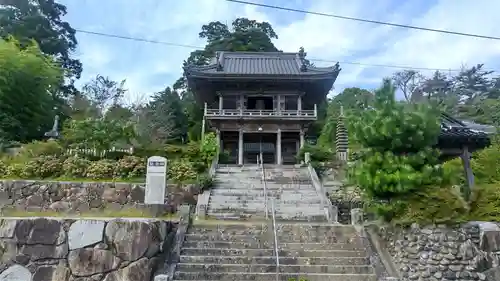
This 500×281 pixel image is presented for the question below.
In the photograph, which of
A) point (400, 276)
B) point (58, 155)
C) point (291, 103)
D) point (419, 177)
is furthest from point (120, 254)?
point (291, 103)

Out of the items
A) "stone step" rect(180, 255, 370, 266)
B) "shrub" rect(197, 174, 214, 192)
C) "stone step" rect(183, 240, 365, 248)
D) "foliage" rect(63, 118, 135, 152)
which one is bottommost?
"stone step" rect(180, 255, 370, 266)

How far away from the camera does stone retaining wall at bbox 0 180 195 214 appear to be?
43.4 ft

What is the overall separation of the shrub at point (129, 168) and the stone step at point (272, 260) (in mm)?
7292

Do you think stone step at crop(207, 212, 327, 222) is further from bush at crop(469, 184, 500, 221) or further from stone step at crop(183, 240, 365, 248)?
bush at crop(469, 184, 500, 221)

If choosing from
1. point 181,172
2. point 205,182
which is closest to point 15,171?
point 181,172

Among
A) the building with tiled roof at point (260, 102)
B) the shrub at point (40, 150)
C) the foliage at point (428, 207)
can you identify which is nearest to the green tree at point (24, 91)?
the shrub at point (40, 150)

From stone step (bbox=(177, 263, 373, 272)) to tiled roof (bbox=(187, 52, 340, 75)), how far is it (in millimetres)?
16115

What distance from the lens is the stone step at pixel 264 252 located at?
27.7ft

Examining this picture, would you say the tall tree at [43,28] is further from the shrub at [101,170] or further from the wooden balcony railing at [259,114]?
the shrub at [101,170]

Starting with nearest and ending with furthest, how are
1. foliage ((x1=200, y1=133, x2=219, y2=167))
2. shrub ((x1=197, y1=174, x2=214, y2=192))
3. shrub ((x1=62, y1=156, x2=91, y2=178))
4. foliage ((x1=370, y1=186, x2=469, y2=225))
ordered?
foliage ((x1=370, y1=186, x2=469, y2=225)), shrub ((x1=197, y1=174, x2=214, y2=192)), shrub ((x1=62, y1=156, x2=91, y2=178)), foliage ((x1=200, y1=133, x2=219, y2=167))

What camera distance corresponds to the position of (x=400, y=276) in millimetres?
7832

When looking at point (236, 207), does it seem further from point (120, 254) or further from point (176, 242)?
point (120, 254)

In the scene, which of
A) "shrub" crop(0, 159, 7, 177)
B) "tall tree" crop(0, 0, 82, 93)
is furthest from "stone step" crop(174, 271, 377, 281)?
"tall tree" crop(0, 0, 82, 93)

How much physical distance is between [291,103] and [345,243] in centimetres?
1600
